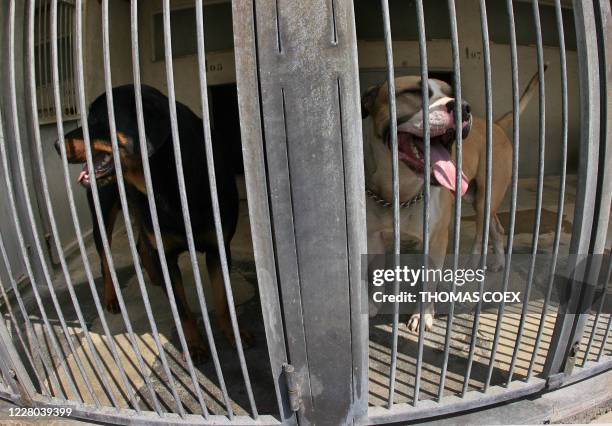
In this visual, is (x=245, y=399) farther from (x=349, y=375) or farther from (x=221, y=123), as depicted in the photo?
(x=221, y=123)

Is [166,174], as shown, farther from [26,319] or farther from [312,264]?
[312,264]

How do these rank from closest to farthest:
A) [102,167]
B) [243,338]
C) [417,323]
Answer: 1. [102,167]
2. [243,338]
3. [417,323]

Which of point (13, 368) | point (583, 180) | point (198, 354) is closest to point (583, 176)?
point (583, 180)

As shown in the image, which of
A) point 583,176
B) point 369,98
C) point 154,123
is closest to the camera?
point 583,176

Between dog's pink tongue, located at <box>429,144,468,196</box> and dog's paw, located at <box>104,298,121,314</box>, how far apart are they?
253 centimetres

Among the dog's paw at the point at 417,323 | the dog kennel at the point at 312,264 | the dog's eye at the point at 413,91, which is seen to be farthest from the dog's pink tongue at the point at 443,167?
the dog's paw at the point at 417,323

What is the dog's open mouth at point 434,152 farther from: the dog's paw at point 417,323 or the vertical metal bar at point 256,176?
the dog's paw at point 417,323

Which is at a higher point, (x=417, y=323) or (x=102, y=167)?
(x=102, y=167)

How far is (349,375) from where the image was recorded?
1.76 m

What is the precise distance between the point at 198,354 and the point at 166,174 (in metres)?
1.08

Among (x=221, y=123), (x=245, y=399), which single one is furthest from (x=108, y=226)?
(x=221, y=123)

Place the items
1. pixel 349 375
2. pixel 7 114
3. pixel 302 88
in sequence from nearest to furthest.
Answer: pixel 302 88 < pixel 349 375 < pixel 7 114

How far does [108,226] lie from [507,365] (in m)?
2.94

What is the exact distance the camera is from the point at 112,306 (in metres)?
3.23
